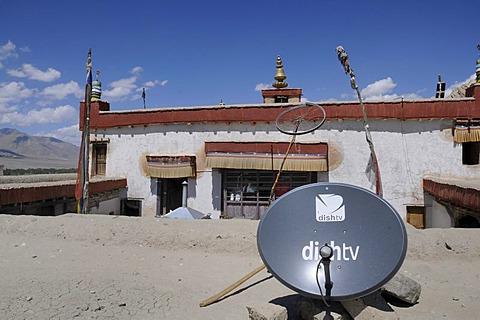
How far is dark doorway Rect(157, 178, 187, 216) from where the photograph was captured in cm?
1563

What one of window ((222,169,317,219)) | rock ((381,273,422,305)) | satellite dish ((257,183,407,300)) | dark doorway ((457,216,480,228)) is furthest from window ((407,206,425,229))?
satellite dish ((257,183,407,300))

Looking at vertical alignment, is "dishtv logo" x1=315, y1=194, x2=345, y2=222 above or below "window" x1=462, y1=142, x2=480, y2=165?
below

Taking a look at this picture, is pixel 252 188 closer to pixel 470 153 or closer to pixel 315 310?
pixel 470 153

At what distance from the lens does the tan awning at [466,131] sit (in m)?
12.6

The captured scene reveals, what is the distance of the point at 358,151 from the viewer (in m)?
A: 13.6

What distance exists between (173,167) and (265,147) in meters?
4.09

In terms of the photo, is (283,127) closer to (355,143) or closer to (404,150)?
(355,143)

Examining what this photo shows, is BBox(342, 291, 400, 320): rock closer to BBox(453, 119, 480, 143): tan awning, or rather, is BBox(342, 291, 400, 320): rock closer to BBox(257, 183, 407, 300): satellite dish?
BBox(257, 183, 407, 300): satellite dish

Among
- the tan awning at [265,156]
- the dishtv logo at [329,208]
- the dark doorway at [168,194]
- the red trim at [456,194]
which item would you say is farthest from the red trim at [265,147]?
the dishtv logo at [329,208]

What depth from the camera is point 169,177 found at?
48.8 feet

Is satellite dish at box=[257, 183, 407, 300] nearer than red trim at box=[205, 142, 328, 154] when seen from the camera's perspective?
Yes

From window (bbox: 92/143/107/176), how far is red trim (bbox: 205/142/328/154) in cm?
571

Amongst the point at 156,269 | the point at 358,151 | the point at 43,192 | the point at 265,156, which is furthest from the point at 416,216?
the point at 43,192

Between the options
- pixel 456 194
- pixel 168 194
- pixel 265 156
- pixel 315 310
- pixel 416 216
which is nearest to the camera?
pixel 315 310
